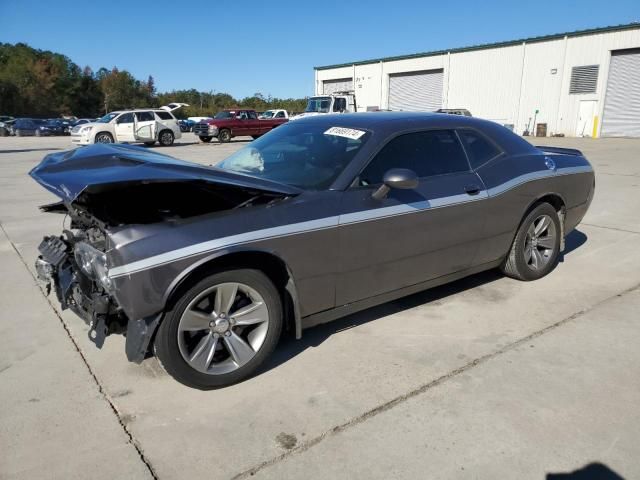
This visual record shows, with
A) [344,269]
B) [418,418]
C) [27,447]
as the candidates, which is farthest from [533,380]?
[27,447]

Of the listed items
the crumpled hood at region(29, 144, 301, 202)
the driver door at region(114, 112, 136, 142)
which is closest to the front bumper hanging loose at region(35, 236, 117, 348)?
the crumpled hood at region(29, 144, 301, 202)

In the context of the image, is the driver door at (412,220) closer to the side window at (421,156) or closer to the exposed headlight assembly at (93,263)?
the side window at (421,156)

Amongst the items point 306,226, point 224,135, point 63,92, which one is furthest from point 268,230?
point 63,92

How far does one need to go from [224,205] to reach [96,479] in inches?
60.3

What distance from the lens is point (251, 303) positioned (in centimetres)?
292

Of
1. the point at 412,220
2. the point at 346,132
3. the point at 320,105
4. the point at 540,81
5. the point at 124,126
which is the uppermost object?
the point at 540,81

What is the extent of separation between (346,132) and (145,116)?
70.6 feet

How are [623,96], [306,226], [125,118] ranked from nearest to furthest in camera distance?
[306,226], [125,118], [623,96]

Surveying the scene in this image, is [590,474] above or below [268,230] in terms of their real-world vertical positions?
below

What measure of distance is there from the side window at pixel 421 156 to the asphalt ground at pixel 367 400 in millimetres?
1132

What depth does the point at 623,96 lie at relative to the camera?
99.0ft

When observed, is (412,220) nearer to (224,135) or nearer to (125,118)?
(125,118)

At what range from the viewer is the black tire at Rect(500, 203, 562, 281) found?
14.5 feet

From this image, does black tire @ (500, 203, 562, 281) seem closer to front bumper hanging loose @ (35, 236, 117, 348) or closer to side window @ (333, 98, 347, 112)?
front bumper hanging loose @ (35, 236, 117, 348)
